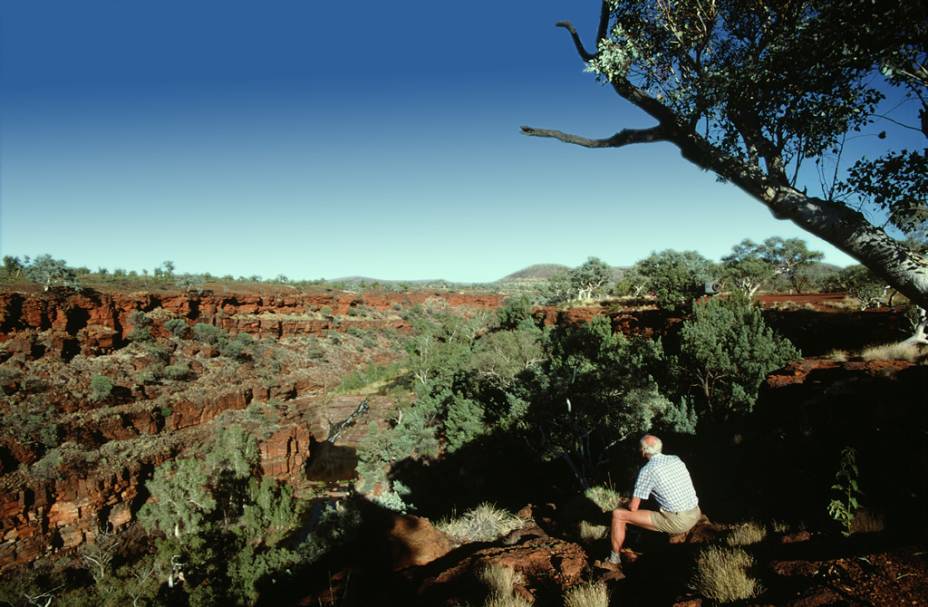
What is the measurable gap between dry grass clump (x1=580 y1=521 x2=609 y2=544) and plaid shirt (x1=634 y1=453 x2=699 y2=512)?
4.47 ft

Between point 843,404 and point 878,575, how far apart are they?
3.21m

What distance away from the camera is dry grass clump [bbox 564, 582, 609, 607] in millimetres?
3091

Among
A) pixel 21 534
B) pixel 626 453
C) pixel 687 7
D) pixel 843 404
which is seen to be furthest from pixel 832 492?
pixel 21 534

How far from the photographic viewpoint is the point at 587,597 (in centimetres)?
320

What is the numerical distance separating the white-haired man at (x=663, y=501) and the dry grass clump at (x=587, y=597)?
0.85 meters

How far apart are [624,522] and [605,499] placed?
2.52 meters

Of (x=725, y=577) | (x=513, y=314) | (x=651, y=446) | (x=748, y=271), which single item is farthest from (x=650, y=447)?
(x=748, y=271)

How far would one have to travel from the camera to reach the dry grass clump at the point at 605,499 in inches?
239

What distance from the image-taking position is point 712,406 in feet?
34.9

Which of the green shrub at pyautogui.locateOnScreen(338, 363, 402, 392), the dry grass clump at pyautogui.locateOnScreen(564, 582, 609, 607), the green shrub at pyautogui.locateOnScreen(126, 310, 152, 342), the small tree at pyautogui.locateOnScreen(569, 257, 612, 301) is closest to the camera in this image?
the dry grass clump at pyautogui.locateOnScreen(564, 582, 609, 607)

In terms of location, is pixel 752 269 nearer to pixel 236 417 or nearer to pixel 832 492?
pixel 832 492

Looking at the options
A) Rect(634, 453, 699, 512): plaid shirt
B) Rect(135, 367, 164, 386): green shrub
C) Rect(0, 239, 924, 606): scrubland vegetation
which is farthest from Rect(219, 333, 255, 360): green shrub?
Rect(634, 453, 699, 512): plaid shirt

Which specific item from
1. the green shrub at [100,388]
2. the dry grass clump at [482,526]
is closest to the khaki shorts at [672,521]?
the dry grass clump at [482,526]

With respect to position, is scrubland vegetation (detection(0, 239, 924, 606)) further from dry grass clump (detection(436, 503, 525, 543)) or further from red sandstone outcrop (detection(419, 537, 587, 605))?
red sandstone outcrop (detection(419, 537, 587, 605))
